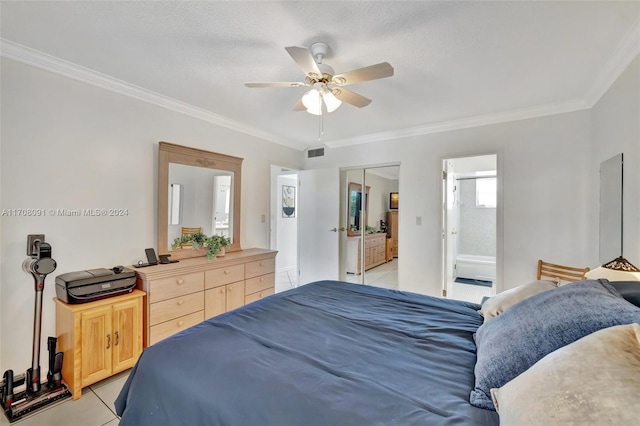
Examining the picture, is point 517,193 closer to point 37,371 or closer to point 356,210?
point 356,210

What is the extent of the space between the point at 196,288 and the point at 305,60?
7.36 ft

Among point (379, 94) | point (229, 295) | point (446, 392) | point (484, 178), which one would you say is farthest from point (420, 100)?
point (484, 178)

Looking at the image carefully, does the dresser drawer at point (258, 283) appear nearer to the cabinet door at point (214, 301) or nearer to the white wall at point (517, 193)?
the cabinet door at point (214, 301)

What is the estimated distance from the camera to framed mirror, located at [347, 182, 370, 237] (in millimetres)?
4609

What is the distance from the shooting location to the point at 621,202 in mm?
2066

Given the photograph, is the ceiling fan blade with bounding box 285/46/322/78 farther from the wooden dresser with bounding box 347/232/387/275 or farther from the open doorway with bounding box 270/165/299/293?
the open doorway with bounding box 270/165/299/293

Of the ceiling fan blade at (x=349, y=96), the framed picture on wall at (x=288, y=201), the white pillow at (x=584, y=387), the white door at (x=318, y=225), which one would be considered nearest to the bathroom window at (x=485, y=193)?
the white door at (x=318, y=225)

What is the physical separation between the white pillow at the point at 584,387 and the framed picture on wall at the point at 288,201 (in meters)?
5.58

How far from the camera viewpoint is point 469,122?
337 cm

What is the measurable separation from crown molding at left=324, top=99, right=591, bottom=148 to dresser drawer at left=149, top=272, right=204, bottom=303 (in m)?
2.86

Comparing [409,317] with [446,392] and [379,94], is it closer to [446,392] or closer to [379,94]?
[446,392]

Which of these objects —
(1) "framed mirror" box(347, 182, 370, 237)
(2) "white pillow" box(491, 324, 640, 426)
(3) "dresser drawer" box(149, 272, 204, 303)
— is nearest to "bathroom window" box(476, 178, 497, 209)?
(1) "framed mirror" box(347, 182, 370, 237)

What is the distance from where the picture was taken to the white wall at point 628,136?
182 centimetres

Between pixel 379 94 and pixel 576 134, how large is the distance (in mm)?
2061
